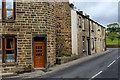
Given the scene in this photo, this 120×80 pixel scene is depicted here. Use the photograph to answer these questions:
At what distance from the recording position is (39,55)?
514 inches

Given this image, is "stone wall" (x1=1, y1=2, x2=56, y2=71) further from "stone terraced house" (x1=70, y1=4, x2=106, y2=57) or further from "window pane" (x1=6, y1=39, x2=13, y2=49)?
"stone terraced house" (x1=70, y1=4, x2=106, y2=57)

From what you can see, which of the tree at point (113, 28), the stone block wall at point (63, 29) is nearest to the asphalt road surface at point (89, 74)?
the stone block wall at point (63, 29)

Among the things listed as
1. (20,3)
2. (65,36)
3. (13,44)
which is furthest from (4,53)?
(65,36)

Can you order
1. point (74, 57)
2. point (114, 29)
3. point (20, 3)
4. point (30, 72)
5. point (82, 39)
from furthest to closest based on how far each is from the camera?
point (114, 29), point (82, 39), point (74, 57), point (20, 3), point (30, 72)

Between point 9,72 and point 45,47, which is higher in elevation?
point 45,47

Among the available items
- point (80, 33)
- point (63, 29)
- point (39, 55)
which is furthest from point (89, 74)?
point (80, 33)

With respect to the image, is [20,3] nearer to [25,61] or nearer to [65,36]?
[25,61]

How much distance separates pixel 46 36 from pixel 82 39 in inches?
378

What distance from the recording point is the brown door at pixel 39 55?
12.9 meters

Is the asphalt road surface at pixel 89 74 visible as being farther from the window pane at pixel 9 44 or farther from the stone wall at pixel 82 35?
the stone wall at pixel 82 35

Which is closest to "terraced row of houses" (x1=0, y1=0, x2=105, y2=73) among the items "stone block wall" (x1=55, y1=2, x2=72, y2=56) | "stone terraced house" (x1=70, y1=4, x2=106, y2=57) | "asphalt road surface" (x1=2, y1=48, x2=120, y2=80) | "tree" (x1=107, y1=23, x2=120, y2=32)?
"asphalt road surface" (x1=2, y1=48, x2=120, y2=80)

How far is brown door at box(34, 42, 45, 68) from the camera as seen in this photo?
1293cm

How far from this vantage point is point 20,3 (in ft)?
40.8

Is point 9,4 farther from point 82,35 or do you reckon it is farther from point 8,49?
point 82,35
